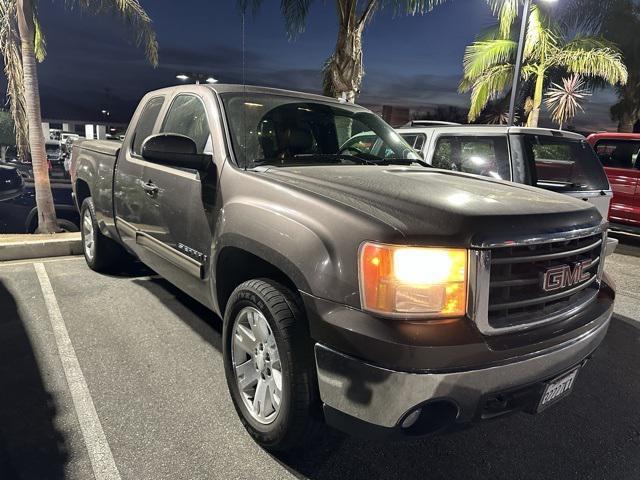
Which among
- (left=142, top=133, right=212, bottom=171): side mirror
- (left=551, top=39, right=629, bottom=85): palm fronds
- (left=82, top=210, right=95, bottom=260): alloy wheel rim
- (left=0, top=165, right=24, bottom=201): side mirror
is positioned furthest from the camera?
(left=551, top=39, right=629, bottom=85): palm fronds

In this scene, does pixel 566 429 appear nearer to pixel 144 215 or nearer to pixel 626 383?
pixel 626 383

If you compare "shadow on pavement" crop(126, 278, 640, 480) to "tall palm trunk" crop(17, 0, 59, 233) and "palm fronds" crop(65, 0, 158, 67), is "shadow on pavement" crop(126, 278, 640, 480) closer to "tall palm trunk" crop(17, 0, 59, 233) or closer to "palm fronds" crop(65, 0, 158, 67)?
"tall palm trunk" crop(17, 0, 59, 233)

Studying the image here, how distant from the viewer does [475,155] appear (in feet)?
17.3

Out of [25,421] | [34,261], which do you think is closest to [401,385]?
[25,421]

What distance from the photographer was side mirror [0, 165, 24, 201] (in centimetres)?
776

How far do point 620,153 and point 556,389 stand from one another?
25.1ft

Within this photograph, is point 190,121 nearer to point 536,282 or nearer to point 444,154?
point 536,282

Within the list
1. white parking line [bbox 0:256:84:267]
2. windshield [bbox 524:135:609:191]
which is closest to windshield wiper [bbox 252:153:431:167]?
windshield [bbox 524:135:609:191]

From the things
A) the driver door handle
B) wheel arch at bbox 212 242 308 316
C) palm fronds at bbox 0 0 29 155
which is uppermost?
palm fronds at bbox 0 0 29 155

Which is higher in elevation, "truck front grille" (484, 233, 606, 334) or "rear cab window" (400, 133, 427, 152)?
"rear cab window" (400, 133, 427, 152)

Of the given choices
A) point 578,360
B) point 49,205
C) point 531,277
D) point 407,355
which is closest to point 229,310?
point 407,355

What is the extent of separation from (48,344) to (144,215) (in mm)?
1168

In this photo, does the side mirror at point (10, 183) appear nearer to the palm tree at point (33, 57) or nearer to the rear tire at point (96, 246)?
the palm tree at point (33, 57)

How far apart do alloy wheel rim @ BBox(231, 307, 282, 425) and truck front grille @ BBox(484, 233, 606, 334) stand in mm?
1019
